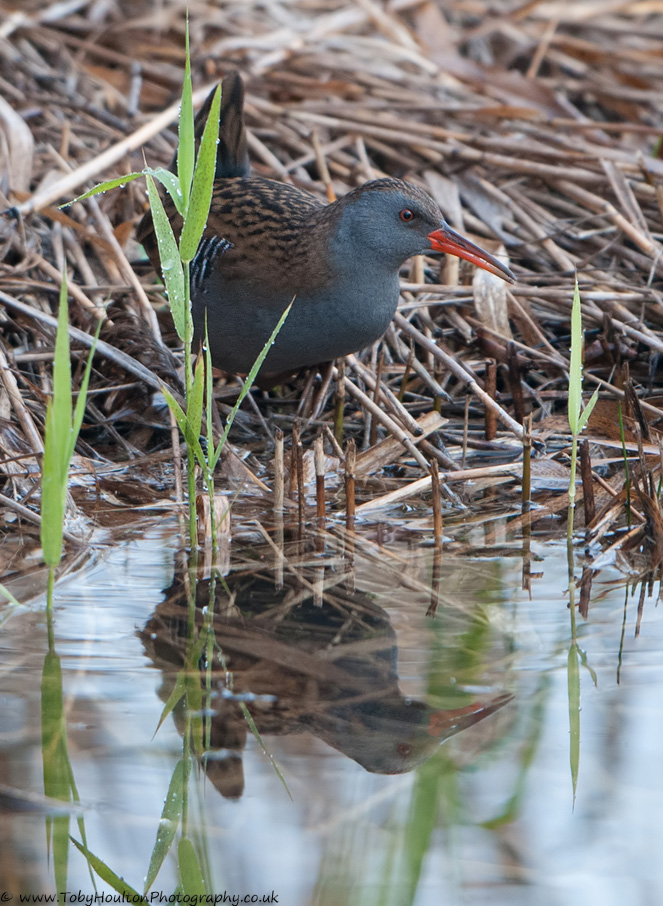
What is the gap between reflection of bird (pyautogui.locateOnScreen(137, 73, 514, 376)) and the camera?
3129 millimetres

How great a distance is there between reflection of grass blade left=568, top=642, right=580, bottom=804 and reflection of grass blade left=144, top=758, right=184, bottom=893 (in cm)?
58

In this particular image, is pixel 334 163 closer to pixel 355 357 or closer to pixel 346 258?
pixel 355 357

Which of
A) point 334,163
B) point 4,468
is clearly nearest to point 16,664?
point 4,468

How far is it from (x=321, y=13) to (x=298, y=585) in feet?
13.9

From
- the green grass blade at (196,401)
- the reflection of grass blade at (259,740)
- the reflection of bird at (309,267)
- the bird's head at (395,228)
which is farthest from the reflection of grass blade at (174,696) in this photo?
the bird's head at (395,228)

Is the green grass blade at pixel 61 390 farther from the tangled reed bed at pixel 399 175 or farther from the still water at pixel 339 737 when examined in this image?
the tangled reed bed at pixel 399 175

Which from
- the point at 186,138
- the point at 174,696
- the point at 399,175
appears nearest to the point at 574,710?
the point at 174,696

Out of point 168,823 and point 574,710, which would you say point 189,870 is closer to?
point 168,823

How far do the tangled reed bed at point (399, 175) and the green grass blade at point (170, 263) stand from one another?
0.65 m

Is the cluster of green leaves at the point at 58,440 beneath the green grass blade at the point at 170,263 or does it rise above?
beneath

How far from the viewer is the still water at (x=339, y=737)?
1506 mm

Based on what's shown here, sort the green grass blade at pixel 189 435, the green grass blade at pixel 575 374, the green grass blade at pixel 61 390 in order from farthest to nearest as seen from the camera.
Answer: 1. the green grass blade at pixel 575 374
2. the green grass blade at pixel 189 435
3. the green grass blade at pixel 61 390

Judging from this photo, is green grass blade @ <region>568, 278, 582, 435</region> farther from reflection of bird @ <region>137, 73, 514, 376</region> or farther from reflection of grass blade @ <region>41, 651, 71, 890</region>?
reflection of grass blade @ <region>41, 651, 71, 890</region>

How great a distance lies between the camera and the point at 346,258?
10.4 ft
